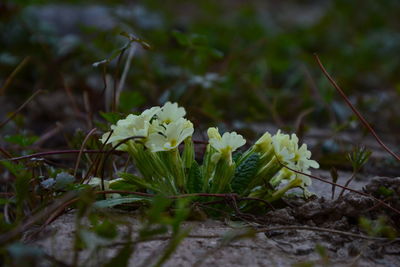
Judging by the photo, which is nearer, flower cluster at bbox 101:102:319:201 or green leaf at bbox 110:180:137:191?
flower cluster at bbox 101:102:319:201

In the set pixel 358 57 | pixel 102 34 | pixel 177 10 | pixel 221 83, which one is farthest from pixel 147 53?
pixel 177 10

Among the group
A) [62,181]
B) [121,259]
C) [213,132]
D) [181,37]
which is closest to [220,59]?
[181,37]

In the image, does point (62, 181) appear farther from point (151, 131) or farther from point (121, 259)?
point (121, 259)

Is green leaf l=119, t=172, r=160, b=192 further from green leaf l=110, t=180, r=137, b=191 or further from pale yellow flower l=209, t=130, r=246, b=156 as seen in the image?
pale yellow flower l=209, t=130, r=246, b=156

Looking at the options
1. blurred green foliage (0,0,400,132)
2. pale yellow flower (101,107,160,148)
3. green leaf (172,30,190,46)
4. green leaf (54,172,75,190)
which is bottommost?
→ blurred green foliage (0,0,400,132)

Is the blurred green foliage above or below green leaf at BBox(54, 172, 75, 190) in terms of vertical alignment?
below

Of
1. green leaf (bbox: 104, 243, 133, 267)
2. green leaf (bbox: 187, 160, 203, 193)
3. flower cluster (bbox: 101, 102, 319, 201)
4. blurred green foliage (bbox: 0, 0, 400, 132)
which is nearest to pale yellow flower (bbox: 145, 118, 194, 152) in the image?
flower cluster (bbox: 101, 102, 319, 201)

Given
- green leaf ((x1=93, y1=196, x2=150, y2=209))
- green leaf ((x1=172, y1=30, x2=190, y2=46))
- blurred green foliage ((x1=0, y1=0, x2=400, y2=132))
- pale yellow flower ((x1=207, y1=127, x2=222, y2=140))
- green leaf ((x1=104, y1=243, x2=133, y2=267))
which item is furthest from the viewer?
blurred green foliage ((x1=0, y1=0, x2=400, y2=132))

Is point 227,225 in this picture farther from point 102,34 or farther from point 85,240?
point 102,34
